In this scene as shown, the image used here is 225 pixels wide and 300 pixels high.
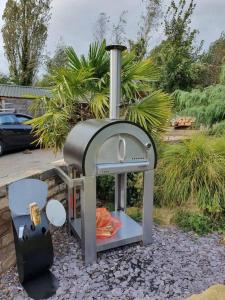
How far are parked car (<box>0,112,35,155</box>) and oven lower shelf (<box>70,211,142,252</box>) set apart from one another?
522 centimetres

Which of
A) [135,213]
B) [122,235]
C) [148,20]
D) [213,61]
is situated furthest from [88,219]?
[148,20]

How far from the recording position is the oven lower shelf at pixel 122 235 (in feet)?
10.1

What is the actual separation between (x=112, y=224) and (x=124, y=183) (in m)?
0.60

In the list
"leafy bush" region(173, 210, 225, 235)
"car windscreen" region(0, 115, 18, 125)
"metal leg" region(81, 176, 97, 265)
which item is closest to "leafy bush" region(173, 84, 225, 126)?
"leafy bush" region(173, 210, 225, 235)

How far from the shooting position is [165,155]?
14.2 ft

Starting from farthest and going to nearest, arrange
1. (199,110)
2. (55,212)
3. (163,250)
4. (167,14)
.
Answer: (167,14) → (199,110) → (163,250) → (55,212)

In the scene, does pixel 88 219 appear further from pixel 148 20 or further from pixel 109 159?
pixel 148 20

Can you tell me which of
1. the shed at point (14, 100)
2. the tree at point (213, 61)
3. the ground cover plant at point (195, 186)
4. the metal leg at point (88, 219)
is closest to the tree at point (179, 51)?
the tree at point (213, 61)

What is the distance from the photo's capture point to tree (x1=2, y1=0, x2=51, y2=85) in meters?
21.6

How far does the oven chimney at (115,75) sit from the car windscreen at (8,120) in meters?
5.52

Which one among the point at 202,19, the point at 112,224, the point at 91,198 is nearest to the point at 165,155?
the point at 112,224

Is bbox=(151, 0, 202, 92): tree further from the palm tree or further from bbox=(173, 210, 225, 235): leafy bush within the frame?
bbox=(173, 210, 225, 235): leafy bush

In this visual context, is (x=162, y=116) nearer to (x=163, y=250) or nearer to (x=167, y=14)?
(x=163, y=250)

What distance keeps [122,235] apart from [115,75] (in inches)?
74.8
